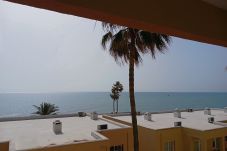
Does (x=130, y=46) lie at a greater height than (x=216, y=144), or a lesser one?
greater

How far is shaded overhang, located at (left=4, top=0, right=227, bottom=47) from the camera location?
6.91 ft

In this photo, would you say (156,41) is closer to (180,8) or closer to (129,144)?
(129,144)

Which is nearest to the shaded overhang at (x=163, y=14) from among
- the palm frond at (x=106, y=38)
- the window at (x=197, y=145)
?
the palm frond at (x=106, y=38)

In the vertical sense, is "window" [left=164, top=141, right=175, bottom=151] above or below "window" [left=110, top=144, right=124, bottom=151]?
below

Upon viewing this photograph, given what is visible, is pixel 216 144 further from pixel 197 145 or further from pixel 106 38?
pixel 106 38

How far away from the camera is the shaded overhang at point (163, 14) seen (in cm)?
211

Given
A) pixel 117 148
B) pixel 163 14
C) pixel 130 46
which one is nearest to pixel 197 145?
pixel 117 148

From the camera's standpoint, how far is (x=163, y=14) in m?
2.75

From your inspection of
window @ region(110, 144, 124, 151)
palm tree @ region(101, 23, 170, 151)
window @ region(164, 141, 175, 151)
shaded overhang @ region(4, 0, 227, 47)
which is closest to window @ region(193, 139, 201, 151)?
window @ region(164, 141, 175, 151)

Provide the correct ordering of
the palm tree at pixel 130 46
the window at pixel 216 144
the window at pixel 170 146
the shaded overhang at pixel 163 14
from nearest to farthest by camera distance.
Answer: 1. the shaded overhang at pixel 163 14
2. the palm tree at pixel 130 46
3. the window at pixel 170 146
4. the window at pixel 216 144

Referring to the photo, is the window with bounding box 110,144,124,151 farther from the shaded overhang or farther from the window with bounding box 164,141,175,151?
the shaded overhang

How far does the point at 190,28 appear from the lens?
302 centimetres

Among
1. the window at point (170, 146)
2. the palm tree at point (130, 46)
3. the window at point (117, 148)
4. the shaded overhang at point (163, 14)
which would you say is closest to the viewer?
the shaded overhang at point (163, 14)

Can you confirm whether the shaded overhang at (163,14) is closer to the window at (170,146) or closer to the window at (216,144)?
the window at (170,146)
